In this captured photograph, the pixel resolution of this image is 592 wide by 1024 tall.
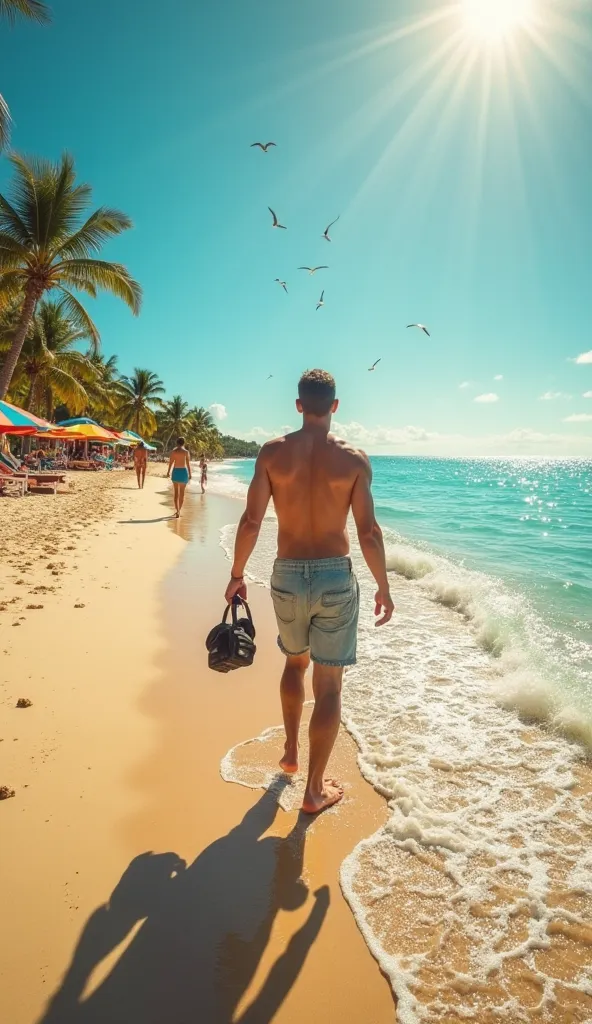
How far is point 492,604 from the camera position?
693cm

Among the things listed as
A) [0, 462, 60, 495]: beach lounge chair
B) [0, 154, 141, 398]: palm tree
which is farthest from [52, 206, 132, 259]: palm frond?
[0, 462, 60, 495]: beach lounge chair

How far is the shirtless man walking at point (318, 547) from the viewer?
2408mm

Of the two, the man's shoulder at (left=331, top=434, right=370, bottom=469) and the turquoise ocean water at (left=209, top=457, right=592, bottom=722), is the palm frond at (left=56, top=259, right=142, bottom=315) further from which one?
the man's shoulder at (left=331, top=434, right=370, bottom=469)

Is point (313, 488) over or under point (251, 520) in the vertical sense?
over

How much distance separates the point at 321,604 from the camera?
2393mm

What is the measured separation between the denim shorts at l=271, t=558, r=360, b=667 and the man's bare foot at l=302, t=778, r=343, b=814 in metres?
0.73

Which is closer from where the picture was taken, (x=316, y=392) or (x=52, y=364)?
(x=316, y=392)

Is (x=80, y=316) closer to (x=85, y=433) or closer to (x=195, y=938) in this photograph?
(x=85, y=433)

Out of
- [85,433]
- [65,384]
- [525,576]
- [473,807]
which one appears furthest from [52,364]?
[473,807]

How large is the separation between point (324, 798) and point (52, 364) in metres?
27.8

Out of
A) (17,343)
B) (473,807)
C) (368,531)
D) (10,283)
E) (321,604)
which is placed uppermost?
(10,283)

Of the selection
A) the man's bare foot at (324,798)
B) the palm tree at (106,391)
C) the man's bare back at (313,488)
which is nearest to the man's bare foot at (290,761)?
the man's bare foot at (324,798)

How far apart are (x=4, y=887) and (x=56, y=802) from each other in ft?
1.57

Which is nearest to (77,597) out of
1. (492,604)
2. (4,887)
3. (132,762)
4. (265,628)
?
(265,628)
